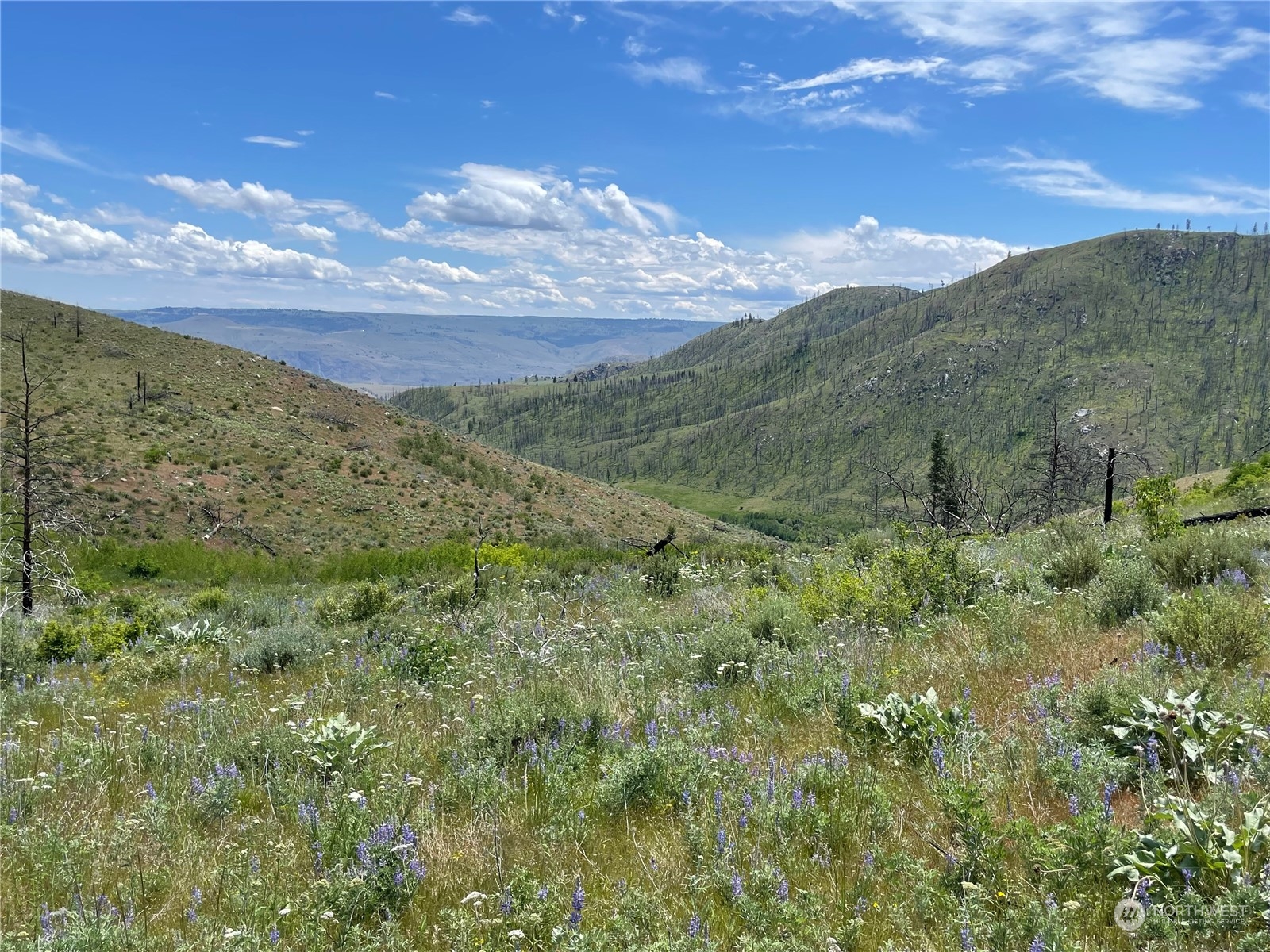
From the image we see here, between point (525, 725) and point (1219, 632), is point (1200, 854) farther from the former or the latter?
point (525, 725)

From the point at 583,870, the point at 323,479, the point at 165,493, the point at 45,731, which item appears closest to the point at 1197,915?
the point at 583,870

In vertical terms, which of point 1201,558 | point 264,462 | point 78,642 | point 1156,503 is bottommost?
point 78,642

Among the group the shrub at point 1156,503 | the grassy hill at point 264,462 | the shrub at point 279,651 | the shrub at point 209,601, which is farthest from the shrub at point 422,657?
the grassy hill at point 264,462

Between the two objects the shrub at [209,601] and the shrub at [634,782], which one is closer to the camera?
the shrub at [634,782]

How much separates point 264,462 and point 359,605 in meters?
36.1

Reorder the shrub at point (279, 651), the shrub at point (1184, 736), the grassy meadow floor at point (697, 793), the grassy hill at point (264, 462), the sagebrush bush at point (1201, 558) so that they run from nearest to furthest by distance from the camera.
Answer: the grassy meadow floor at point (697, 793)
the shrub at point (1184, 736)
the sagebrush bush at point (1201, 558)
the shrub at point (279, 651)
the grassy hill at point (264, 462)

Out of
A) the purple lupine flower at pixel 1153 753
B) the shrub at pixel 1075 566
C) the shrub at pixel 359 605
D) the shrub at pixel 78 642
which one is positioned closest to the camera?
the purple lupine flower at pixel 1153 753

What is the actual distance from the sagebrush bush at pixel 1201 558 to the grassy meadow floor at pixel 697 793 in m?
0.06

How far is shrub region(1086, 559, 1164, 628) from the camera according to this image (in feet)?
17.7

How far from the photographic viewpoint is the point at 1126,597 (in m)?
5.46

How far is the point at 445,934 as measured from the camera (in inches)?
99.1

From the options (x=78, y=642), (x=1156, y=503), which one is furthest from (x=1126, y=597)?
(x=78, y=642)

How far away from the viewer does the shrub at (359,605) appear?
10.0 meters

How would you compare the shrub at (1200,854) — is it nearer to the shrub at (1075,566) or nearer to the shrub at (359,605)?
the shrub at (1075,566)
